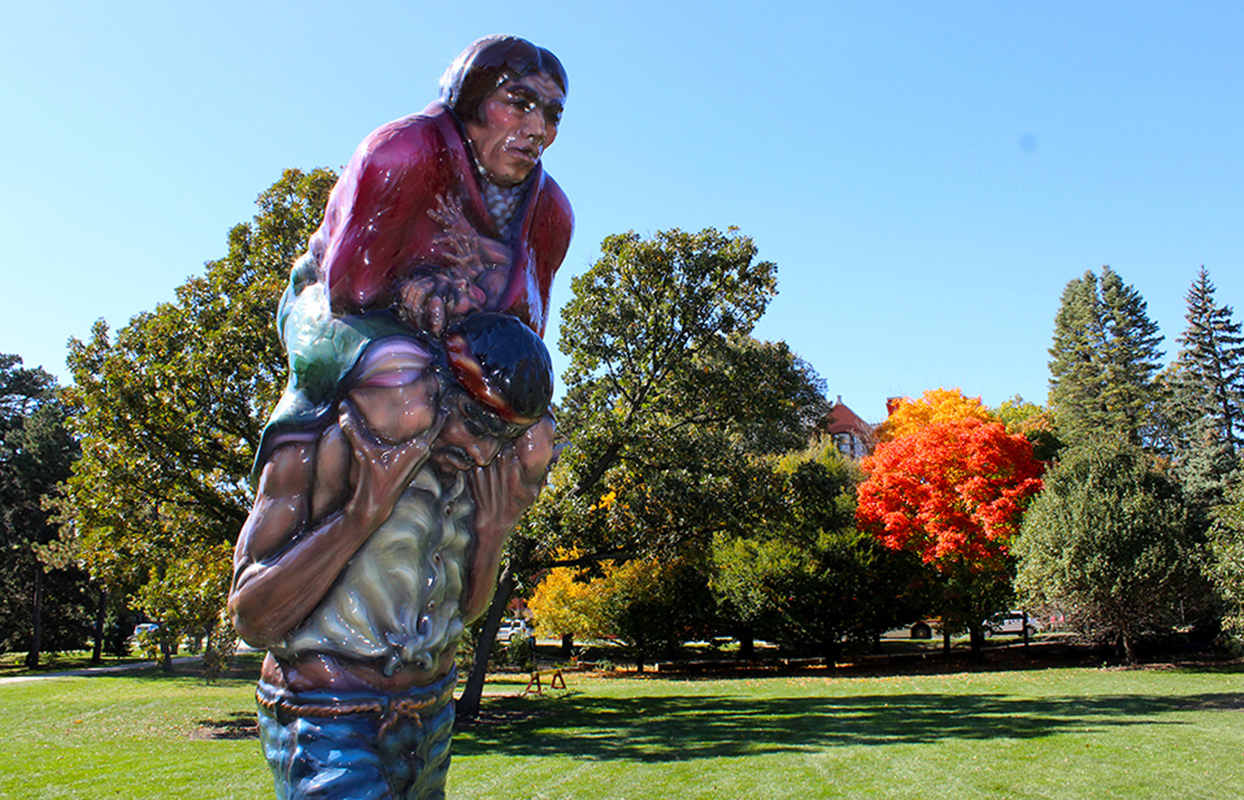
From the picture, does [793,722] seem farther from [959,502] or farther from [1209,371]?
[1209,371]

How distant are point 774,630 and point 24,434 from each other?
2532cm

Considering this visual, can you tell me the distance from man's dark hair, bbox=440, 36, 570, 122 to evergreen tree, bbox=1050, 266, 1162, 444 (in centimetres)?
3514

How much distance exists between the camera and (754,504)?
45.4ft

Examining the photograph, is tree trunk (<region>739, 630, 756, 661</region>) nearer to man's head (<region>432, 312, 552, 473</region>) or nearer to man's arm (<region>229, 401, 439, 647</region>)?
man's head (<region>432, 312, 552, 473</region>)

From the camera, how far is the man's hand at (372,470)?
209cm

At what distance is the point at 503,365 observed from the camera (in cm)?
219

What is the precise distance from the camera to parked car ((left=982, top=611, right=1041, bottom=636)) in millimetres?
25084

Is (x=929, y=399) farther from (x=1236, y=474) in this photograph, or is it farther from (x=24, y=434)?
(x=24, y=434)

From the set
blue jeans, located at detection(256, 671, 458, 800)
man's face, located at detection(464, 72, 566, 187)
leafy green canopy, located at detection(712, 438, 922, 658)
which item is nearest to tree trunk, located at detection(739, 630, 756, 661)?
leafy green canopy, located at detection(712, 438, 922, 658)

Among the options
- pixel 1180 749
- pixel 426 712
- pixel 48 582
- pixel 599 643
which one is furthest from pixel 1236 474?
pixel 48 582

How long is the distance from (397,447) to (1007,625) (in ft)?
149

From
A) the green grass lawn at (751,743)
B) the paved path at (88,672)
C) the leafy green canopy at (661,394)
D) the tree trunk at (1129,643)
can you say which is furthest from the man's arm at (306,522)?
the paved path at (88,672)

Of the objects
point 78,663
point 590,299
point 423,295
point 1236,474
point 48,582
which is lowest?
point 78,663

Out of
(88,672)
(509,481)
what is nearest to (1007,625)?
(88,672)
